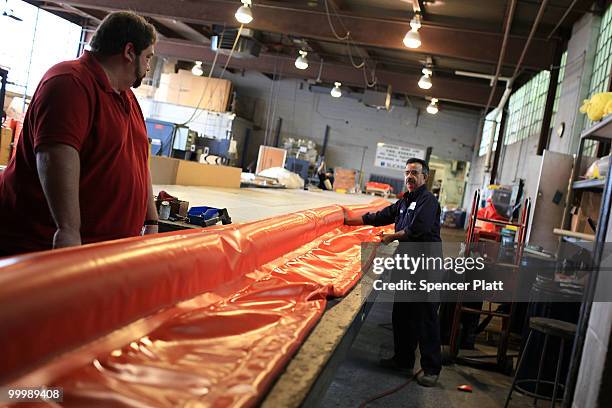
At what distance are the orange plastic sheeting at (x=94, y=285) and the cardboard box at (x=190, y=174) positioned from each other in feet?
11.5

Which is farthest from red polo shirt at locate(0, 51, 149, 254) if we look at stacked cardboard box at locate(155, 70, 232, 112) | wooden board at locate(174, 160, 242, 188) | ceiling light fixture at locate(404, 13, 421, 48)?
stacked cardboard box at locate(155, 70, 232, 112)

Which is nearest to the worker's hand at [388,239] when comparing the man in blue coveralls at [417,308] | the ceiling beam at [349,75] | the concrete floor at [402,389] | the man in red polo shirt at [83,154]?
the man in blue coveralls at [417,308]

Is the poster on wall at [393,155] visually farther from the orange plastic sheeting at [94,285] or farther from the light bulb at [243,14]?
the orange plastic sheeting at [94,285]

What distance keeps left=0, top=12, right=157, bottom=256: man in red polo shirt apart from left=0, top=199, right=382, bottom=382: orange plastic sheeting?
0.20m

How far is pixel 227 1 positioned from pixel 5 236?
304 inches

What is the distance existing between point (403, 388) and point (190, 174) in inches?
129

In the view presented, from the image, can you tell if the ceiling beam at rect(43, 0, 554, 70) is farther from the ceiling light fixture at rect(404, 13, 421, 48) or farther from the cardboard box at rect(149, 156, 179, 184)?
the cardboard box at rect(149, 156, 179, 184)

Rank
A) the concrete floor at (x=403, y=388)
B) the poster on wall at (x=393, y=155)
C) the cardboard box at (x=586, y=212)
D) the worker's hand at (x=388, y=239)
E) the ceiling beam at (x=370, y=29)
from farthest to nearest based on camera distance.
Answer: the poster on wall at (x=393, y=155), the ceiling beam at (x=370, y=29), the cardboard box at (x=586, y=212), the worker's hand at (x=388, y=239), the concrete floor at (x=403, y=388)

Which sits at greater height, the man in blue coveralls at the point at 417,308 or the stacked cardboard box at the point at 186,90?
the stacked cardboard box at the point at 186,90

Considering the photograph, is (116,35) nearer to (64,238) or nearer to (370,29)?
(64,238)

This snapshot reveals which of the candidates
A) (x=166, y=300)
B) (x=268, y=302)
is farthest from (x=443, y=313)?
(x=166, y=300)

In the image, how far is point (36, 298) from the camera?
96cm

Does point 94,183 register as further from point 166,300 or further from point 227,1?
point 227,1

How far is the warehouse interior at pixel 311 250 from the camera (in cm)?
105
